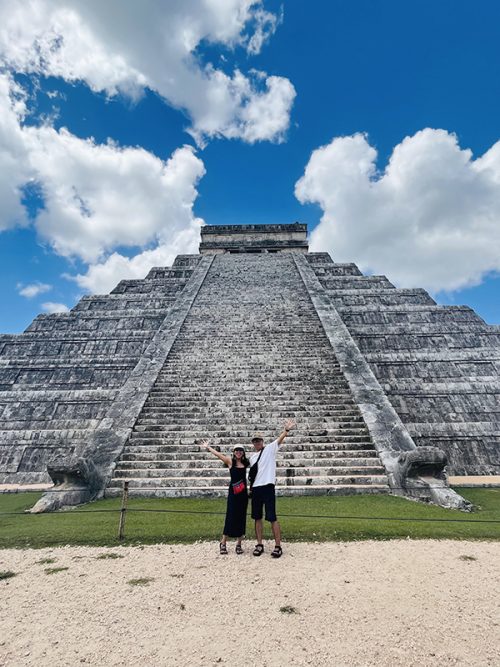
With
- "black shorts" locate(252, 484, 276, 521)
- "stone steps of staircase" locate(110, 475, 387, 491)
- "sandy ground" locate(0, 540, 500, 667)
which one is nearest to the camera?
"sandy ground" locate(0, 540, 500, 667)

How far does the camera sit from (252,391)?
1030 centimetres

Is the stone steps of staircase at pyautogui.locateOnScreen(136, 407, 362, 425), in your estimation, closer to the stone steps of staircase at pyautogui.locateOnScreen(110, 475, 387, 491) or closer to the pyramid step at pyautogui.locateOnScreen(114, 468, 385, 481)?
the pyramid step at pyautogui.locateOnScreen(114, 468, 385, 481)

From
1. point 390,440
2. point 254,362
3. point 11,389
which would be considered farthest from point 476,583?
point 11,389

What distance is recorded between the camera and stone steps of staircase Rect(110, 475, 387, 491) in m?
7.17

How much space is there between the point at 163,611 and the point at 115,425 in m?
6.23

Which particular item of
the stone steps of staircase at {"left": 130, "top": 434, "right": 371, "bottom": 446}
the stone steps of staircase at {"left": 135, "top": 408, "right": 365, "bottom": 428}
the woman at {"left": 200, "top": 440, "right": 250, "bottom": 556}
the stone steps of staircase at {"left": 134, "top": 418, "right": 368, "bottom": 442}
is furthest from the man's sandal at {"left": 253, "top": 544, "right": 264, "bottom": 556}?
the stone steps of staircase at {"left": 135, "top": 408, "right": 365, "bottom": 428}

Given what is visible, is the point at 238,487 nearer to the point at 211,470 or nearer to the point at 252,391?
the point at 211,470

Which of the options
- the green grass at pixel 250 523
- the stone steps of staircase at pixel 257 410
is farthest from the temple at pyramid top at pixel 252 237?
the green grass at pixel 250 523

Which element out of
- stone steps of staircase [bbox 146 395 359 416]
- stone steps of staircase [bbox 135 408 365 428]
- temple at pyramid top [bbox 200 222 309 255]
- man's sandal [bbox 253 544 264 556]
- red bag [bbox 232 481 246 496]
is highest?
temple at pyramid top [bbox 200 222 309 255]

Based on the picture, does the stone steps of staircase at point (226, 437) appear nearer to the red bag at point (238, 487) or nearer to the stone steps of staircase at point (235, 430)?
the stone steps of staircase at point (235, 430)

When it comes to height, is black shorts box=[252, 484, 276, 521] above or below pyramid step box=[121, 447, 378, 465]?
below

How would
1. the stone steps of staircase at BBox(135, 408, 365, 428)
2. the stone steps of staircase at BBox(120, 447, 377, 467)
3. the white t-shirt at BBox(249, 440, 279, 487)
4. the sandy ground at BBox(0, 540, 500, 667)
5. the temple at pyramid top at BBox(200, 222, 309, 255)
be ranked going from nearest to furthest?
the sandy ground at BBox(0, 540, 500, 667) < the white t-shirt at BBox(249, 440, 279, 487) < the stone steps of staircase at BBox(120, 447, 377, 467) < the stone steps of staircase at BBox(135, 408, 365, 428) < the temple at pyramid top at BBox(200, 222, 309, 255)

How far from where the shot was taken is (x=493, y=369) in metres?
11.5

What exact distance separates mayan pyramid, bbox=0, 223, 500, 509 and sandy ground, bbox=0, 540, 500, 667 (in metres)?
2.65
